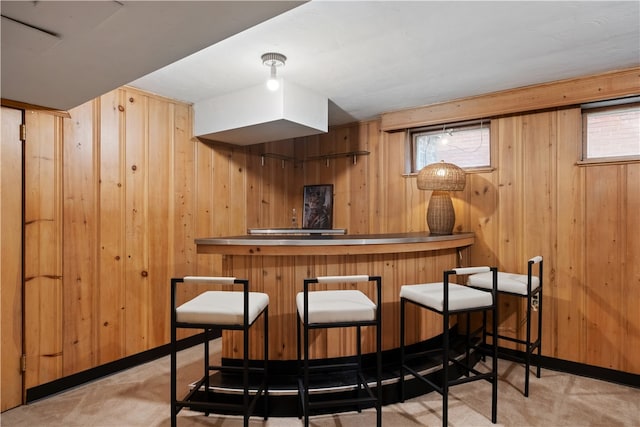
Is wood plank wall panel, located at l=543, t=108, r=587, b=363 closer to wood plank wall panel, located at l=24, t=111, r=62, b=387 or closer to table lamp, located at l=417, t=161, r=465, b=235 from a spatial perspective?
table lamp, located at l=417, t=161, r=465, b=235

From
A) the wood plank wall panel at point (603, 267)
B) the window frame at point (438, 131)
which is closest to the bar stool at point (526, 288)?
the wood plank wall panel at point (603, 267)

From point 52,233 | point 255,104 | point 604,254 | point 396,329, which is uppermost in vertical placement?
point 255,104

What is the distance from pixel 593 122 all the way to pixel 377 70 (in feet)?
6.20

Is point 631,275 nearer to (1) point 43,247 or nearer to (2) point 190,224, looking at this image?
(2) point 190,224

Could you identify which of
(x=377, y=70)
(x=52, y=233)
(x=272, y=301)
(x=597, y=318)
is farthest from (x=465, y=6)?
(x=52, y=233)

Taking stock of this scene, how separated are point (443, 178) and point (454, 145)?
2.48ft

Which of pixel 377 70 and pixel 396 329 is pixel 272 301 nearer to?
pixel 396 329

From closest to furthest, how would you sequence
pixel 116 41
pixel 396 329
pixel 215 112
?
pixel 116 41
pixel 396 329
pixel 215 112

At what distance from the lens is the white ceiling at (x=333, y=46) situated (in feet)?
4.31

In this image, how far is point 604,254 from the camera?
2707mm

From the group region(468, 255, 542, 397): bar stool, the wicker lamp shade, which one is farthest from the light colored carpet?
the wicker lamp shade

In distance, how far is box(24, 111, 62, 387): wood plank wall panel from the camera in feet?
7.53

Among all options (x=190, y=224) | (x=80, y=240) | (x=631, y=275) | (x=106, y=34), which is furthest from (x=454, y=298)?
(x=80, y=240)

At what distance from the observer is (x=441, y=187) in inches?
117
